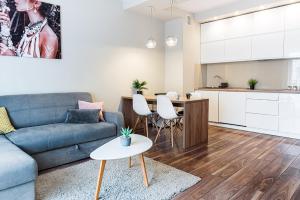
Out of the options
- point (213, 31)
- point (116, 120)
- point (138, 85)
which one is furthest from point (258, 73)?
point (116, 120)

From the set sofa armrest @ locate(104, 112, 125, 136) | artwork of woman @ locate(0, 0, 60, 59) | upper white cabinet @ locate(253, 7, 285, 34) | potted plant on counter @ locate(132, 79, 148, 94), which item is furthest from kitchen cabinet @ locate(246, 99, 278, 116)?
artwork of woman @ locate(0, 0, 60, 59)

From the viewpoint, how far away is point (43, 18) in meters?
3.30

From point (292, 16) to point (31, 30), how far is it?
15.0 ft

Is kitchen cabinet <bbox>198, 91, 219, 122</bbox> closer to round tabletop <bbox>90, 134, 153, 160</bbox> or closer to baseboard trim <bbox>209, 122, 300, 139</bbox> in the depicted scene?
baseboard trim <bbox>209, 122, 300, 139</bbox>

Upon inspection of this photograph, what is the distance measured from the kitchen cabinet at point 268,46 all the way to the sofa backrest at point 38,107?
148 inches

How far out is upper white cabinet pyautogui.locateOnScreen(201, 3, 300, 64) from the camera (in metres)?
3.95

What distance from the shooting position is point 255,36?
4.41 m

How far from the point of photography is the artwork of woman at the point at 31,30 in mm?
3016

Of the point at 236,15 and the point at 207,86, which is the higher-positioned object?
the point at 236,15

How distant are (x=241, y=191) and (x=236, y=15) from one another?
392 cm

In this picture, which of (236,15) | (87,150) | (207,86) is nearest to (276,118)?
(207,86)

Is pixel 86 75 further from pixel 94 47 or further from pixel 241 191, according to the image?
pixel 241 191

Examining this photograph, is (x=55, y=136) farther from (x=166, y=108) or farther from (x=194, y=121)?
(x=194, y=121)

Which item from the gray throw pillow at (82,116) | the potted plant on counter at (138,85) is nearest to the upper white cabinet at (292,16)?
the potted plant on counter at (138,85)
